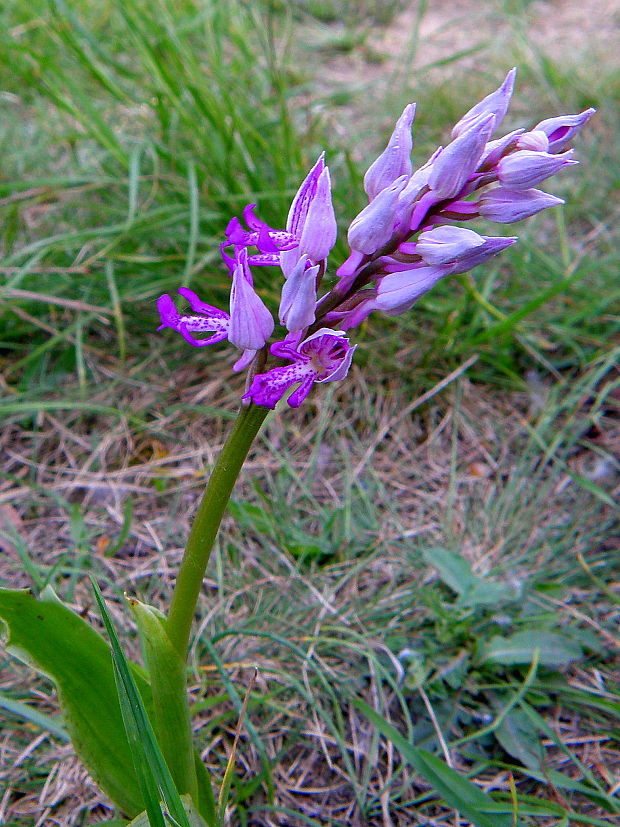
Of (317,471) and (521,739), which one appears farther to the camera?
(317,471)

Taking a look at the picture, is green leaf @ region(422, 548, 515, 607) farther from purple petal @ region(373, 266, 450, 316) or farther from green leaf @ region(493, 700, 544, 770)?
purple petal @ region(373, 266, 450, 316)

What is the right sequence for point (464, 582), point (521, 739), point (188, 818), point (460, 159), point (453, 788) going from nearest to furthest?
point (460, 159), point (188, 818), point (453, 788), point (521, 739), point (464, 582)

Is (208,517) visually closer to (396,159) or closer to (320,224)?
(320,224)

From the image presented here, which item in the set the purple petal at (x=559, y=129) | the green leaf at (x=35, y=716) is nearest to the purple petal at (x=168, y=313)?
the purple petal at (x=559, y=129)

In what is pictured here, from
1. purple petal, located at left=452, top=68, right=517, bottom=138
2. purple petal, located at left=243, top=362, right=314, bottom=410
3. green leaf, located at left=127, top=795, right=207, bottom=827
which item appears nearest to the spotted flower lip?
purple petal, located at left=243, top=362, right=314, bottom=410

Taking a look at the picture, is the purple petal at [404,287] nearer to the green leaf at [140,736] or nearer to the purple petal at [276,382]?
the purple petal at [276,382]

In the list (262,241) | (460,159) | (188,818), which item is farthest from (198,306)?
(188,818)

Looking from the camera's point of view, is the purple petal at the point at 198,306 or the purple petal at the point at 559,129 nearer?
the purple petal at the point at 559,129

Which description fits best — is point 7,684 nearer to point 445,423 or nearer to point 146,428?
point 146,428
